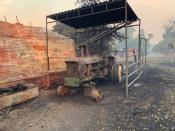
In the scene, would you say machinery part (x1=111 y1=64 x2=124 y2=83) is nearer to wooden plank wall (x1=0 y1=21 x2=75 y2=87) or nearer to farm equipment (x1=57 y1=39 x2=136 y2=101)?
farm equipment (x1=57 y1=39 x2=136 y2=101)

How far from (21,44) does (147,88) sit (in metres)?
7.76

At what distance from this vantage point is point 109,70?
41.5ft

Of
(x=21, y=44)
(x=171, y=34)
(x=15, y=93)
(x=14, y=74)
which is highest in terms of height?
(x=171, y=34)

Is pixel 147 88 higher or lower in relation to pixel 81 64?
lower

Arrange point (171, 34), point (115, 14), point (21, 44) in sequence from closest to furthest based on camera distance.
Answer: point (21, 44), point (115, 14), point (171, 34)

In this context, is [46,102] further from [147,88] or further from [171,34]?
[171,34]

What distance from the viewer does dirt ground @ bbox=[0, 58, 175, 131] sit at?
248 inches

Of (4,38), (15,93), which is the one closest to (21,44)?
(4,38)

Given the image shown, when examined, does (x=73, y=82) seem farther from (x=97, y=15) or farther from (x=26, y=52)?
(x=97, y=15)

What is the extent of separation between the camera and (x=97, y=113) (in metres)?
7.52

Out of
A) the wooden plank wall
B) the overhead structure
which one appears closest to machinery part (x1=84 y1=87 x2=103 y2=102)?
the overhead structure

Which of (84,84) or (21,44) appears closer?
(84,84)

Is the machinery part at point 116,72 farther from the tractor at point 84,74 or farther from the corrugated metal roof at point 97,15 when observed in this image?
the corrugated metal roof at point 97,15

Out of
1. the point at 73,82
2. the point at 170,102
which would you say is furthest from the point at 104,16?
the point at 170,102
